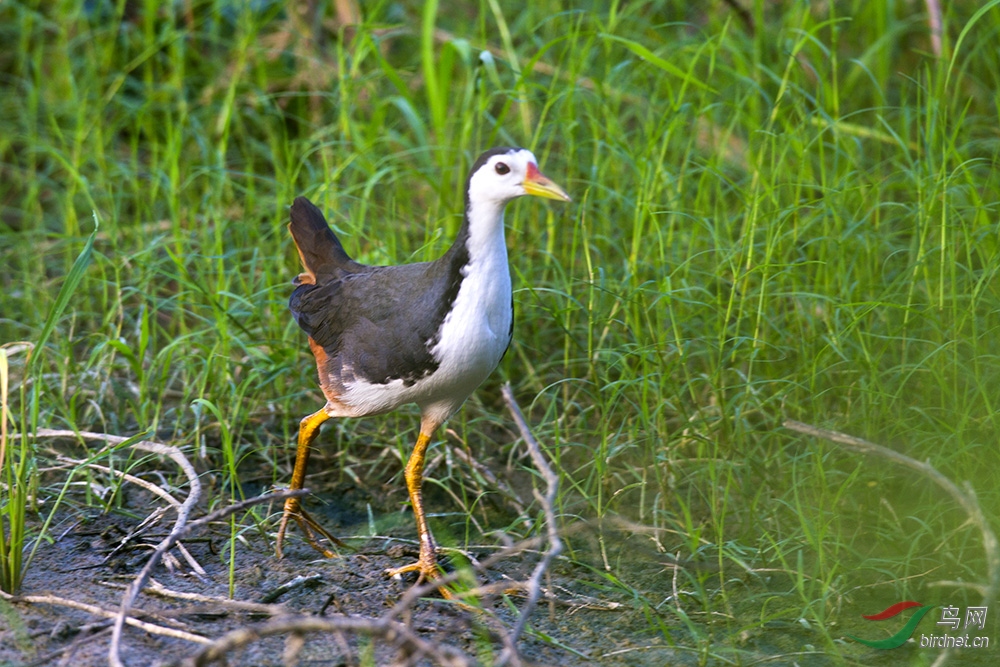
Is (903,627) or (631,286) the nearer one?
(903,627)

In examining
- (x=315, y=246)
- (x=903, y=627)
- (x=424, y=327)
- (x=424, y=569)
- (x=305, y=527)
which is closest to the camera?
(x=903, y=627)

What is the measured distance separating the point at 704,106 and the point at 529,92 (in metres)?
0.81

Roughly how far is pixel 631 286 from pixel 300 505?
1.32 m

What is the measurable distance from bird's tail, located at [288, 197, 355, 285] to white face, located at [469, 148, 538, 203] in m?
0.73

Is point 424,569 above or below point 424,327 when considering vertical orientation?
below

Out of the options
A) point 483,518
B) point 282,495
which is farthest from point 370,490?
point 282,495

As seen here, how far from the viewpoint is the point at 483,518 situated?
136 inches

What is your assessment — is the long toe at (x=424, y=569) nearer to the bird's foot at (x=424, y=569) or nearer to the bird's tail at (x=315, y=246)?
the bird's foot at (x=424, y=569)

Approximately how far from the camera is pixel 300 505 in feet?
10.6

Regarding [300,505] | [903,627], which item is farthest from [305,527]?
[903,627]

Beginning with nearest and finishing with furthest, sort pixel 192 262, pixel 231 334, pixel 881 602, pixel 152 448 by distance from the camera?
pixel 881 602 < pixel 152 448 < pixel 231 334 < pixel 192 262

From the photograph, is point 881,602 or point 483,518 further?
point 483,518

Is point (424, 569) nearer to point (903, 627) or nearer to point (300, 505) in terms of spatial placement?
point (300, 505)

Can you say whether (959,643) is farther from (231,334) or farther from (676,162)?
(231,334)
